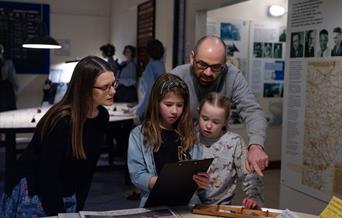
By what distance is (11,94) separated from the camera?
5660 millimetres

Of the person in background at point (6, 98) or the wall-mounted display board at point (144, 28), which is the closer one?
the person in background at point (6, 98)

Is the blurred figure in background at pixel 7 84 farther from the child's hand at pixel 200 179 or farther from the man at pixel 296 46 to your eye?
the child's hand at pixel 200 179

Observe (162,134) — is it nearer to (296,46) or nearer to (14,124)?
(296,46)

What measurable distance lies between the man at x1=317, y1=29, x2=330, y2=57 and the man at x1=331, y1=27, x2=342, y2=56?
0.06m

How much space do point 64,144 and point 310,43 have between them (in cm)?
183

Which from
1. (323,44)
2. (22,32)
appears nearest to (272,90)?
(323,44)

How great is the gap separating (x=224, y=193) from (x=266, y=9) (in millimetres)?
3779

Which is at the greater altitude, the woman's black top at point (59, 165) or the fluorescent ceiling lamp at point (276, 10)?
the fluorescent ceiling lamp at point (276, 10)

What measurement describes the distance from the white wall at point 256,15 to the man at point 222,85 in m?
2.93

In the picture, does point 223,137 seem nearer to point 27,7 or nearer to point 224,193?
point 224,193

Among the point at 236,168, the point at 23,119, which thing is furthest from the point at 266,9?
the point at 236,168

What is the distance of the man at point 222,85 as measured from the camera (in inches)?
68.8

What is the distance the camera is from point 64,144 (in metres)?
1.72

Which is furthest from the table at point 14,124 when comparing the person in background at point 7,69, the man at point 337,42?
the person in background at point 7,69
